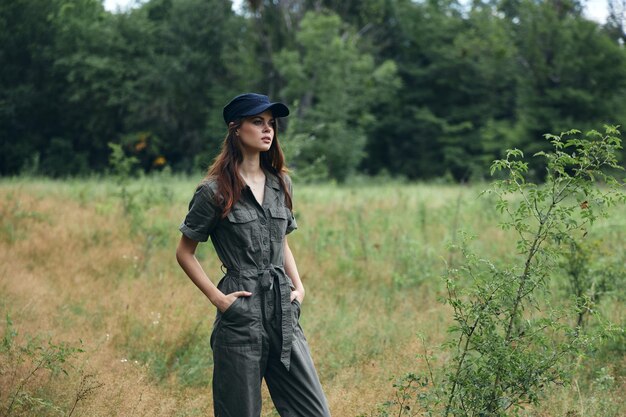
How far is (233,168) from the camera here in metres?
3.84

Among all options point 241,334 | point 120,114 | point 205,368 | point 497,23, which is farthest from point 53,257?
point 497,23

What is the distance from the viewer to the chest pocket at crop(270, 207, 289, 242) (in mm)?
3852

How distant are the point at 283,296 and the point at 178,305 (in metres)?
4.13

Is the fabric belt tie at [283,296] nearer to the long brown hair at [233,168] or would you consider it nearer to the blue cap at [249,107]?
the long brown hair at [233,168]

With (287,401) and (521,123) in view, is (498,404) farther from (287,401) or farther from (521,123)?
(521,123)

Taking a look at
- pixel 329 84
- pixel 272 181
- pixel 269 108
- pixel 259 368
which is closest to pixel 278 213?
pixel 272 181

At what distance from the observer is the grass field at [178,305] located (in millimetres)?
5391

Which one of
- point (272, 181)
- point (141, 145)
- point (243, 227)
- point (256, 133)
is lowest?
point (141, 145)

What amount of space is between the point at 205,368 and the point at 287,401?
8.96 ft

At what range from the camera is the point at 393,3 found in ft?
143

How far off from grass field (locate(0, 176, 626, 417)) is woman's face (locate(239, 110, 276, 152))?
3.64ft

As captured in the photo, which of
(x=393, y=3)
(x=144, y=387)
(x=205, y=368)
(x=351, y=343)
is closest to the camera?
(x=144, y=387)

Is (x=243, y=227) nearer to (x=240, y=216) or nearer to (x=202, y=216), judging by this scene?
(x=240, y=216)

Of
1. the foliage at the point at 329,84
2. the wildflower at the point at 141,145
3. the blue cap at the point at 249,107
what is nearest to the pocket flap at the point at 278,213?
the blue cap at the point at 249,107
